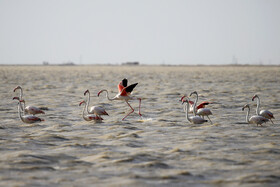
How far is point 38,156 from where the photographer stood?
7586mm

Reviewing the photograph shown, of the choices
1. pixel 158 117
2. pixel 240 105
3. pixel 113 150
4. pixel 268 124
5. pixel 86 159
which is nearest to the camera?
pixel 86 159

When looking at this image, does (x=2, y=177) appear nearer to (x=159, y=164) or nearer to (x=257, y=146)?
(x=159, y=164)

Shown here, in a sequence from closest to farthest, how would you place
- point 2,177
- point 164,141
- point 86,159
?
point 2,177, point 86,159, point 164,141

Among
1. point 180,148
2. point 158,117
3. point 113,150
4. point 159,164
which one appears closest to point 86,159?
point 113,150

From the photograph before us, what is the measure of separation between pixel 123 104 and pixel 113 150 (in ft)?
28.2

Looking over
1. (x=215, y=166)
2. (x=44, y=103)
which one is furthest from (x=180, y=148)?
(x=44, y=103)

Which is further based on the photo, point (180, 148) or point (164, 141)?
point (164, 141)

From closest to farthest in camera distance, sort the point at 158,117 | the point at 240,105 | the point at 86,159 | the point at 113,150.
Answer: the point at 86,159 < the point at 113,150 < the point at 158,117 < the point at 240,105

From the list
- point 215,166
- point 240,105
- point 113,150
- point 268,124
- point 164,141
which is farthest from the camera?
point 240,105

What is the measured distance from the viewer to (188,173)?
21.3 ft

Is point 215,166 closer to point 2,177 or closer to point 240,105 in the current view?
point 2,177

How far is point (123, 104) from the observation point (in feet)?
54.7

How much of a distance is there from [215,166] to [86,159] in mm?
2225

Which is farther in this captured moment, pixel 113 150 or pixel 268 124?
pixel 268 124
